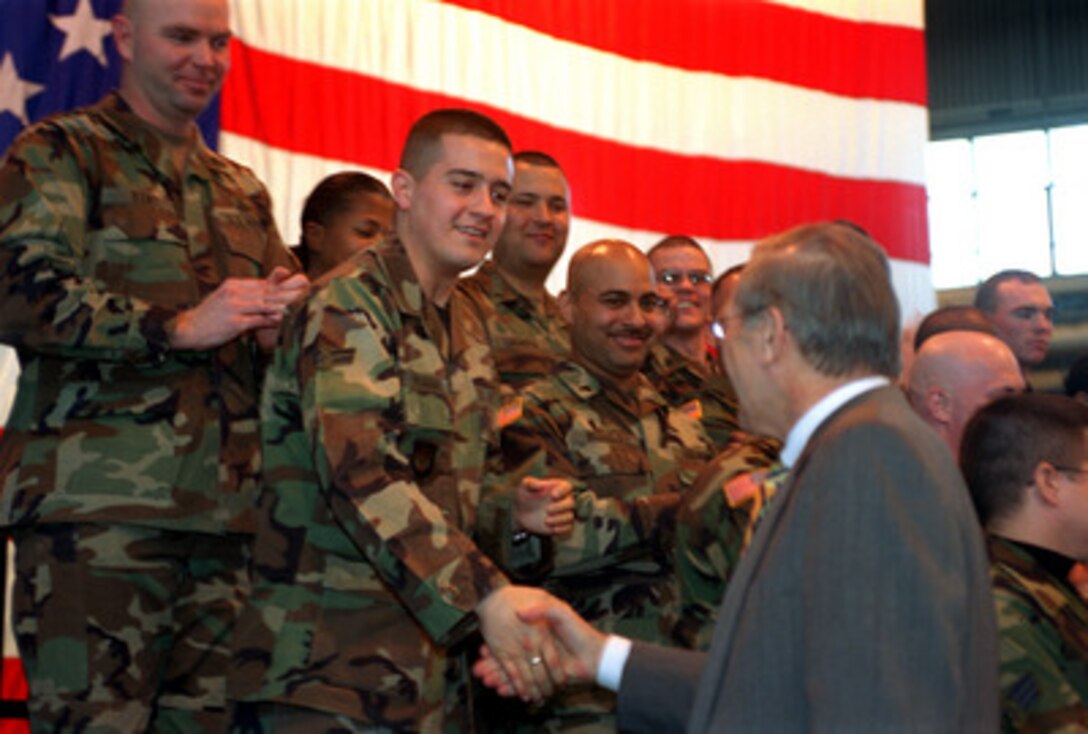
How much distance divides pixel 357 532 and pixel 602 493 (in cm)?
145

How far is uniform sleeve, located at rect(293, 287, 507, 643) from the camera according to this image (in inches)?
105

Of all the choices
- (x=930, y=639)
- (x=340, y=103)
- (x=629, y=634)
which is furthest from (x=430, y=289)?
(x=340, y=103)

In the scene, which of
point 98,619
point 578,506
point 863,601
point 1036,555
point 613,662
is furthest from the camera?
point 578,506

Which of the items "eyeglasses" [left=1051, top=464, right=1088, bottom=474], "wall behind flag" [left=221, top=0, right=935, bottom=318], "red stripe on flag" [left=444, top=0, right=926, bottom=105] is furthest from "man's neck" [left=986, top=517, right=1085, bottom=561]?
"red stripe on flag" [left=444, top=0, right=926, bottom=105]

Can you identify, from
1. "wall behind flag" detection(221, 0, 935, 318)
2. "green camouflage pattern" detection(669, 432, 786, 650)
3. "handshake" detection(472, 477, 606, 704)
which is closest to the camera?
"handshake" detection(472, 477, 606, 704)

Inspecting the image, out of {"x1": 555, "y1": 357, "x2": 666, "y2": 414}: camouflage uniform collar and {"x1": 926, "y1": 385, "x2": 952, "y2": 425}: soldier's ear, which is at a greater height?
{"x1": 555, "y1": 357, "x2": 666, "y2": 414}: camouflage uniform collar

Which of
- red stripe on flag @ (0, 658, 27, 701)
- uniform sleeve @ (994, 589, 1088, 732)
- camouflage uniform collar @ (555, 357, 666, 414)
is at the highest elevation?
camouflage uniform collar @ (555, 357, 666, 414)

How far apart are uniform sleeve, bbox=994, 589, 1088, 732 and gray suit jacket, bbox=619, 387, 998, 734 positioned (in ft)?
3.11

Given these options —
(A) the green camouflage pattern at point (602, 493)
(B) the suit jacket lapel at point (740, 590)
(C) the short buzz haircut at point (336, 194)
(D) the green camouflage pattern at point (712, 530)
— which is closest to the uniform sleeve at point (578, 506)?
(A) the green camouflage pattern at point (602, 493)

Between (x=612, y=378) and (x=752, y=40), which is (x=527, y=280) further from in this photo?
(x=752, y=40)

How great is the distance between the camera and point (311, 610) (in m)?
2.74

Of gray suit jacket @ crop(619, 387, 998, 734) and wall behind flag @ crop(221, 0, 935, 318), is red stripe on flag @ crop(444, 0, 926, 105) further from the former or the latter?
gray suit jacket @ crop(619, 387, 998, 734)

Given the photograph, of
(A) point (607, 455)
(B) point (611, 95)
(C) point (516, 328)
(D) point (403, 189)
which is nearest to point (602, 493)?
(A) point (607, 455)

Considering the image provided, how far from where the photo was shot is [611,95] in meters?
7.34
